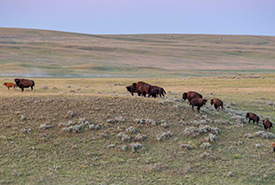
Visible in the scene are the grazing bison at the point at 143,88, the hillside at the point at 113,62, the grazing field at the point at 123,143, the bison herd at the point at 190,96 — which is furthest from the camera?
the hillside at the point at 113,62

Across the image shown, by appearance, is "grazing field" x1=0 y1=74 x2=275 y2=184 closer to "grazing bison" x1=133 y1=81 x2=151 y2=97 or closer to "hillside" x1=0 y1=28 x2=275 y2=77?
"grazing bison" x1=133 y1=81 x2=151 y2=97

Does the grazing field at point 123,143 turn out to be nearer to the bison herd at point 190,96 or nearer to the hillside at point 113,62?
the bison herd at point 190,96

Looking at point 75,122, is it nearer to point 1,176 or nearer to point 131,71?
point 1,176

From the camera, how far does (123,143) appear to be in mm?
14891

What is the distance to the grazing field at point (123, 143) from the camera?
41.0 feet

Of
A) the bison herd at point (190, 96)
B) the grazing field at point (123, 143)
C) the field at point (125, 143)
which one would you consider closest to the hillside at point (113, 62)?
the bison herd at point (190, 96)

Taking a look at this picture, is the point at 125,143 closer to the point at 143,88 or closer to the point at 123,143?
the point at 123,143

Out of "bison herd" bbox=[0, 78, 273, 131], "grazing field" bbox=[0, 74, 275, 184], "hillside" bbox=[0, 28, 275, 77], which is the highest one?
"hillside" bbox=[0, 28, 275, 77]

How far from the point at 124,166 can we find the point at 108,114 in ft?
15.5

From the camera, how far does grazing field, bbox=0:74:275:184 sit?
12.5 metres

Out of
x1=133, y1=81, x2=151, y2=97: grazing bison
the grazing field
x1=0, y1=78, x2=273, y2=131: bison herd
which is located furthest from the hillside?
the grazing field

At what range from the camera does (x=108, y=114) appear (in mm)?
17391

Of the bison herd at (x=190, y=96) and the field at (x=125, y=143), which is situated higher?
the bison herd at (x=190, y=96)

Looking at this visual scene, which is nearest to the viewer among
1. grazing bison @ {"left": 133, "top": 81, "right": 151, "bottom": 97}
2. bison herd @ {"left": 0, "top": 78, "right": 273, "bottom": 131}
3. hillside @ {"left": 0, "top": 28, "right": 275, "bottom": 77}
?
bison herd @ {"left": 0, "top": 78, "right": 273, "bottom": 131}
